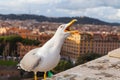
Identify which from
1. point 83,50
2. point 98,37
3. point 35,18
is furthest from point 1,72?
point 35,18

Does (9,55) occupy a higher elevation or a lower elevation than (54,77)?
lower

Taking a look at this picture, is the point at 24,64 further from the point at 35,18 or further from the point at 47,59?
the point at 35,18

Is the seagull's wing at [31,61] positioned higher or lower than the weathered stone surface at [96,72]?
higher

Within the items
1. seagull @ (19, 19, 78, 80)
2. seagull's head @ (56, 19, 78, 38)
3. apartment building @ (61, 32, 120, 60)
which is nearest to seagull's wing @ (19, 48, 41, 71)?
seagull @ (19, 19, 78, 80)

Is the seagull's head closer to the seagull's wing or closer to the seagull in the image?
the seagull

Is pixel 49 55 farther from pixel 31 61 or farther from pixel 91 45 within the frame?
pixel 91 45

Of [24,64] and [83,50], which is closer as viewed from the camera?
[24,64]

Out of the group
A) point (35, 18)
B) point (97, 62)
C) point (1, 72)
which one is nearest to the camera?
point (97, 62)

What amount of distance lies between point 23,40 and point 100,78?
3021 centimetres

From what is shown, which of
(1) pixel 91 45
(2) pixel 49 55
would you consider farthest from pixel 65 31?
(1) pixel 91 45

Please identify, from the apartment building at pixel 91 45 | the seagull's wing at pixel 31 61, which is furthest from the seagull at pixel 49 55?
the apartment building at pixel 91 45

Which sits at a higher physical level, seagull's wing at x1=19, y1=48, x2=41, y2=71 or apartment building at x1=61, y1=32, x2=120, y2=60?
seagull's wing at x1=19, y1=48, x2=41, y2=71

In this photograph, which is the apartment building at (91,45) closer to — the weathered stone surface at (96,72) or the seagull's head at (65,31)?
the weathered stone surface at (96,72)

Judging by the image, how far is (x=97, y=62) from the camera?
5.65ft
